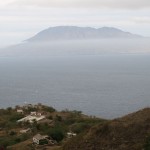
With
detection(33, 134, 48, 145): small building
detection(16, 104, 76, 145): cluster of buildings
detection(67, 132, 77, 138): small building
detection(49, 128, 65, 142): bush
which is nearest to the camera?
detection(33, 134, 48, 145): small building

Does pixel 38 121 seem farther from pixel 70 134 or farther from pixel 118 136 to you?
pixel 118 136

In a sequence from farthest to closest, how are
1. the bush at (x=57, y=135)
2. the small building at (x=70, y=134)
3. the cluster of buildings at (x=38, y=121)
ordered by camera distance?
the small building at (x=70, y=134)
the bush at (x=57, y=135)
the cluster of buildings at (x=38, y=121)

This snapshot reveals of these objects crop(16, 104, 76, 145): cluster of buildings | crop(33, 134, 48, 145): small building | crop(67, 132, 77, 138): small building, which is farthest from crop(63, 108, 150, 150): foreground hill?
crop(67, 132, 77, 138): small building

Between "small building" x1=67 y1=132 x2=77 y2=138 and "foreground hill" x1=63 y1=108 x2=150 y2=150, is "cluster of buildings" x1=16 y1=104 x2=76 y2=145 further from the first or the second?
"foreground hill" x1=63 y1=108 x2=150 y2=150

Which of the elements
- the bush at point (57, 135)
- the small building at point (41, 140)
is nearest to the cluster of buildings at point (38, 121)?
the small building at point (41, 140)

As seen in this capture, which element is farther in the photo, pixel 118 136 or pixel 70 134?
pixel 70 134

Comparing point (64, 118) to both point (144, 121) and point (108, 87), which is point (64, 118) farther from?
point (108, 87)

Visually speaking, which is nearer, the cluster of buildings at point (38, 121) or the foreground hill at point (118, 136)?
the foreground hill at point (118, 136)

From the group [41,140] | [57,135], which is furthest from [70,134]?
[41,140]

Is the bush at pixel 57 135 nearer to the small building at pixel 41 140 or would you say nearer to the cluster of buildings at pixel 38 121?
the cluster of buildings at pixel 38 121
